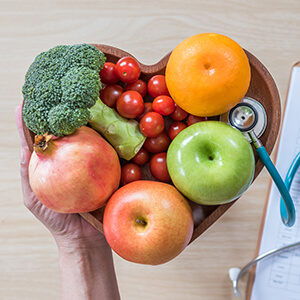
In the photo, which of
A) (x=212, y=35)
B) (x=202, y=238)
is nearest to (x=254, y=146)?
(x=212, y=35)

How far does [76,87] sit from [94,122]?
83 millimetres

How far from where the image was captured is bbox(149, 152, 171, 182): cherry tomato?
0.60 meters

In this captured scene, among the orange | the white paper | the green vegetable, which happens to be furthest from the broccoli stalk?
the white paper

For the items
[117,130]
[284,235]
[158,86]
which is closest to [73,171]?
[117,130]

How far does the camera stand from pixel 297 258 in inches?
31.4

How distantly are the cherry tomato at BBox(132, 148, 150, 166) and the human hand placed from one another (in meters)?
0.24

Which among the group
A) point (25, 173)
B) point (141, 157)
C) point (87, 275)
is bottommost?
point (87, 275)

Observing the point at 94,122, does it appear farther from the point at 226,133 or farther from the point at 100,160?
the point at 226,133

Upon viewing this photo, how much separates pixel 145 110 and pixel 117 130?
7 cm

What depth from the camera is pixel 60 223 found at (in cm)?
75

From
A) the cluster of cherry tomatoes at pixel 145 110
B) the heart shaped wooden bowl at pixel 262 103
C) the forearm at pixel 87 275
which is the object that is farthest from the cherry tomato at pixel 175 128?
the forearm at pixel 87 275

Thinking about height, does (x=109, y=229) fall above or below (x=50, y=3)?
below

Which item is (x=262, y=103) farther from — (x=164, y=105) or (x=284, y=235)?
(x=284, y=235)

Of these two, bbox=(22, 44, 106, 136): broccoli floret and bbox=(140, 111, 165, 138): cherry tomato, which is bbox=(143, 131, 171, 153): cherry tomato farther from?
bbox=(22, 44, 106, 136): broccoli floret
